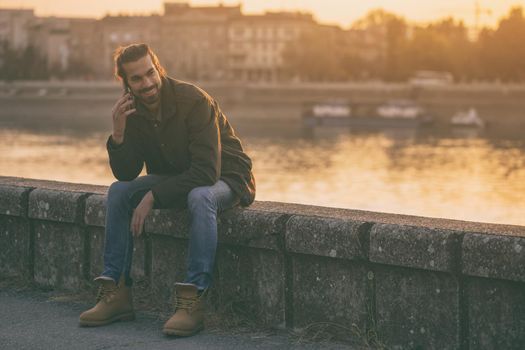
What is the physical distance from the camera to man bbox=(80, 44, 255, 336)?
13.1 feet

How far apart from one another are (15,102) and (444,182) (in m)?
63.9

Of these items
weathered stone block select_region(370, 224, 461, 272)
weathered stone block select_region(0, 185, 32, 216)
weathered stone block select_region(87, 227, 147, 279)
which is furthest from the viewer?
weathered stone block select_region(0, 185, 32, 216)

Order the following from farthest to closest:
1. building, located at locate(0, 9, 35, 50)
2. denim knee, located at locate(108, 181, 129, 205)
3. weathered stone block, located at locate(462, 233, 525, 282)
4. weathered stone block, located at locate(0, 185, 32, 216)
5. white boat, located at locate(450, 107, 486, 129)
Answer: building, located at locate(0, 9, 35, 50), white boat, located at locate(450, 107, 486, 129), weathered stone block, located at locate(0, 185, 32, 216), denim knee, located at locate(108, 181, 129, 205), weathered stone block, located at locate(462, 233, 525, 282)

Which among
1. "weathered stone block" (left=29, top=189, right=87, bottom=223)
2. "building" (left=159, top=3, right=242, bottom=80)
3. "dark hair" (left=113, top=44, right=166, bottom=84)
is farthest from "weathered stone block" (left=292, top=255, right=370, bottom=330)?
"building" (left=159, top=3, right=242, bottom=80)

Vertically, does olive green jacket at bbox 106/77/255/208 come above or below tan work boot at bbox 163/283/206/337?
above

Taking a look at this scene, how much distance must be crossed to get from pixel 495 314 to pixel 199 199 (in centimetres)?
119

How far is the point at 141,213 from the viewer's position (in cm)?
407

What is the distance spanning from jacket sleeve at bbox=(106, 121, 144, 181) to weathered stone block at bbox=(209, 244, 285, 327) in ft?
1.57

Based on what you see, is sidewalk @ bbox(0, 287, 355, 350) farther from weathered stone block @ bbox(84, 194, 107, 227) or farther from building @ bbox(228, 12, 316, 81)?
building @ bbox(228, 12, 316, 81)

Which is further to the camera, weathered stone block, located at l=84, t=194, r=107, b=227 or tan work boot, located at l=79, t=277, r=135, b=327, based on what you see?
weathered stone block, located at l=84, t=194, r=107, b=227

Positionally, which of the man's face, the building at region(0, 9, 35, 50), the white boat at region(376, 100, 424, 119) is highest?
the building at region(0, 9, 35, 50)

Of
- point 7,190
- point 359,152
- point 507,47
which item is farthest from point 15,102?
point 7,190

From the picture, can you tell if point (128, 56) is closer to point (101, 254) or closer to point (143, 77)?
point (143, 77)

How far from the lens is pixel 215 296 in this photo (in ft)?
14.0
